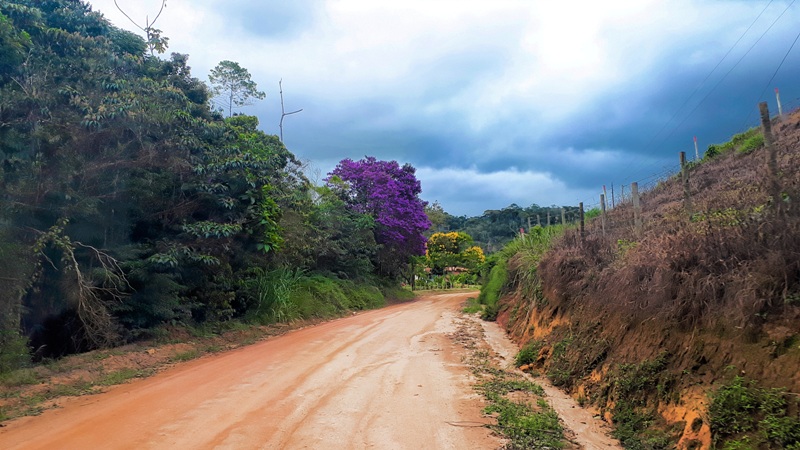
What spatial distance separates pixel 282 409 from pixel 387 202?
22856 millimetres

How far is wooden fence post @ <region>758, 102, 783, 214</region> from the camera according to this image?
5.20 m

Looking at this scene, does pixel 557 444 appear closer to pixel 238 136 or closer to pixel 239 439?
pixel 239 439

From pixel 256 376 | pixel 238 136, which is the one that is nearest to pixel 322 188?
pixel 238 136

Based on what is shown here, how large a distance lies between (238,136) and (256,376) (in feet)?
23.7

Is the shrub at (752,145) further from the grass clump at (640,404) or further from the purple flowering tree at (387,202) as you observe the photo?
the purple flowering tree at (387,202)

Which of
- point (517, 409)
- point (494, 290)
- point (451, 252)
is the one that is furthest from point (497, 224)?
point (517, 409)

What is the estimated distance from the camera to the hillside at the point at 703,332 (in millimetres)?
4406

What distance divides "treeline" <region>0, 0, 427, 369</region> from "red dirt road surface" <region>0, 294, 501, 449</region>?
2178 millimetres

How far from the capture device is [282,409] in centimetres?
622

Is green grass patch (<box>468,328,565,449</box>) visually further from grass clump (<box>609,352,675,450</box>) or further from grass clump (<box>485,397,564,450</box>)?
grass clump (<box>609,352,675,450</box>)

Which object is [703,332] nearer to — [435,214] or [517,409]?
[517,409]

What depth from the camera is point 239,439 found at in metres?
5.13

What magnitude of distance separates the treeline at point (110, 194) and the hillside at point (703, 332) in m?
8.35

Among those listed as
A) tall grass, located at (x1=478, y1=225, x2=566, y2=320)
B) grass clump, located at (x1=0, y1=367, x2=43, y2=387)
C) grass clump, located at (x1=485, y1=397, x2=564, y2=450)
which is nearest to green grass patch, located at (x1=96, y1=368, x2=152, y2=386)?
grass clump, located at (x1=0, y1=367, x2=43, y2=387)
